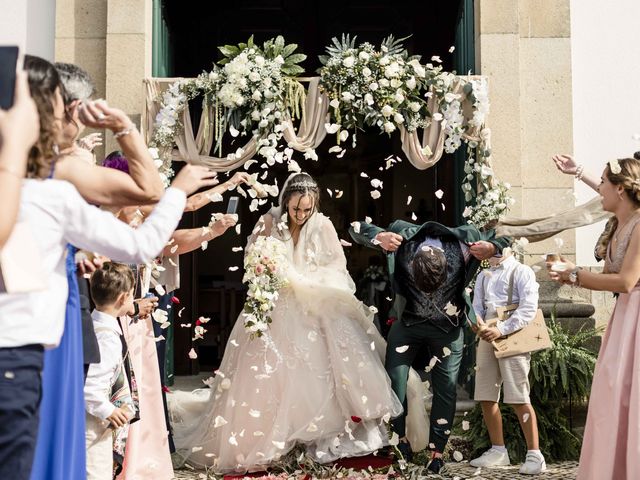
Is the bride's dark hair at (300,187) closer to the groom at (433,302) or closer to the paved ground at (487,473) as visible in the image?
the groom at (433,302)

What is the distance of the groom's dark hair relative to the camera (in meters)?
5.91

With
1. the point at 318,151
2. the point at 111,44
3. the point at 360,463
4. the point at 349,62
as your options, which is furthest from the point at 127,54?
the point at 318,151

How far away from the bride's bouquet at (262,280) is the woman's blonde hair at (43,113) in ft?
11.3

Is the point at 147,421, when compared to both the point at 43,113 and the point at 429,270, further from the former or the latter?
the point at 43,113

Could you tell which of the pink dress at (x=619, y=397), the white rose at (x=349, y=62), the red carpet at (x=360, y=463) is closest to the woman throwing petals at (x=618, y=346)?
the pink dress at (x=619, y=397)

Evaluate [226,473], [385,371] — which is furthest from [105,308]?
[385,371]

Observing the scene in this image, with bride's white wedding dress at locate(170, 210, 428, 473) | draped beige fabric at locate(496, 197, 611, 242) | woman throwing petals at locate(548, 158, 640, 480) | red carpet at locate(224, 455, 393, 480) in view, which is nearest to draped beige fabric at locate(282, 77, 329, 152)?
bride's white wedding dress at locate(170, 210, 428, 473)

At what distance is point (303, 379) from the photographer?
5926mm

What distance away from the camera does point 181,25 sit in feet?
35.3

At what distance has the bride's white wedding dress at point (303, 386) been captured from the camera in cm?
583

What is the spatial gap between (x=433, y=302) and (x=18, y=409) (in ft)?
13.2

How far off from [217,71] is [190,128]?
57cm

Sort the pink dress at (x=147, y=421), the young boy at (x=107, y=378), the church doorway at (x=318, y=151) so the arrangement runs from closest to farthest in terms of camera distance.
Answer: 1. the young boy at (x=107, y=378)
2. the pink dress at (x=147, y=421)
3. the church doorway at (x=318, y=151)

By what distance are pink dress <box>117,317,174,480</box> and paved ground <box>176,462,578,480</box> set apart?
50 cm
